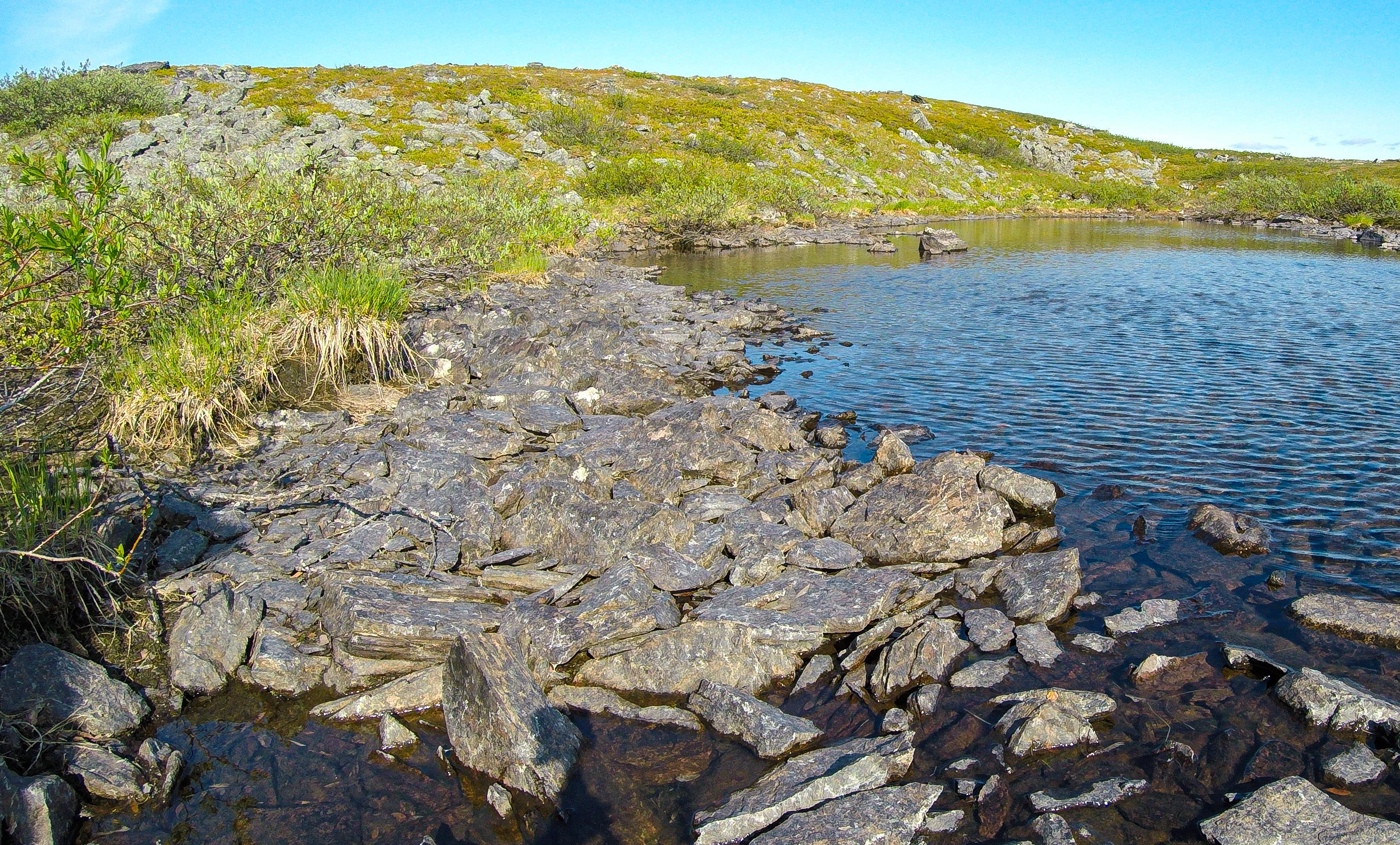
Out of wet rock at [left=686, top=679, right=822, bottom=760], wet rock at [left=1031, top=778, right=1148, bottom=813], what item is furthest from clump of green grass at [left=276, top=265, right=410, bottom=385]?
wet rock at [left=1031, top=778, right=1148, bottom=813]

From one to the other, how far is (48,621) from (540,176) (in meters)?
49.5

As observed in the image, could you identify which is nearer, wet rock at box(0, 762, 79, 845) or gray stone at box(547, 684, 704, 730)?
wet rock at box(0, 762, 79, 845)

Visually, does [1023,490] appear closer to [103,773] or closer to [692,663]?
[692,663]

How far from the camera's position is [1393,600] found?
820cm

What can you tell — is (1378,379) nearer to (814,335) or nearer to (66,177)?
(814,335)

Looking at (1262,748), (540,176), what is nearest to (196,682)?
(1262,748)

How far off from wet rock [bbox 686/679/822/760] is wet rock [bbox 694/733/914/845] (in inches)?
8.1

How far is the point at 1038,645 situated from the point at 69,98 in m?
75.1

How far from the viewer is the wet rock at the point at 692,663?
714 cm

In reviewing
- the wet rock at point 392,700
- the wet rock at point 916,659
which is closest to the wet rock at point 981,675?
the wet rock at point 916,659

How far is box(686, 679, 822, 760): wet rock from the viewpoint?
6270 millimetres

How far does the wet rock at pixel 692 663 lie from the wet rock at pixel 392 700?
4.25 ft

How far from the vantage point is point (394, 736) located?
636 cm

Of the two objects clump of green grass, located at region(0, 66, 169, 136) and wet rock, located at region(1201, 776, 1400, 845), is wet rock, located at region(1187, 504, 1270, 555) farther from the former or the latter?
clump of green grass, located at region(0, 66, 169, 136)
